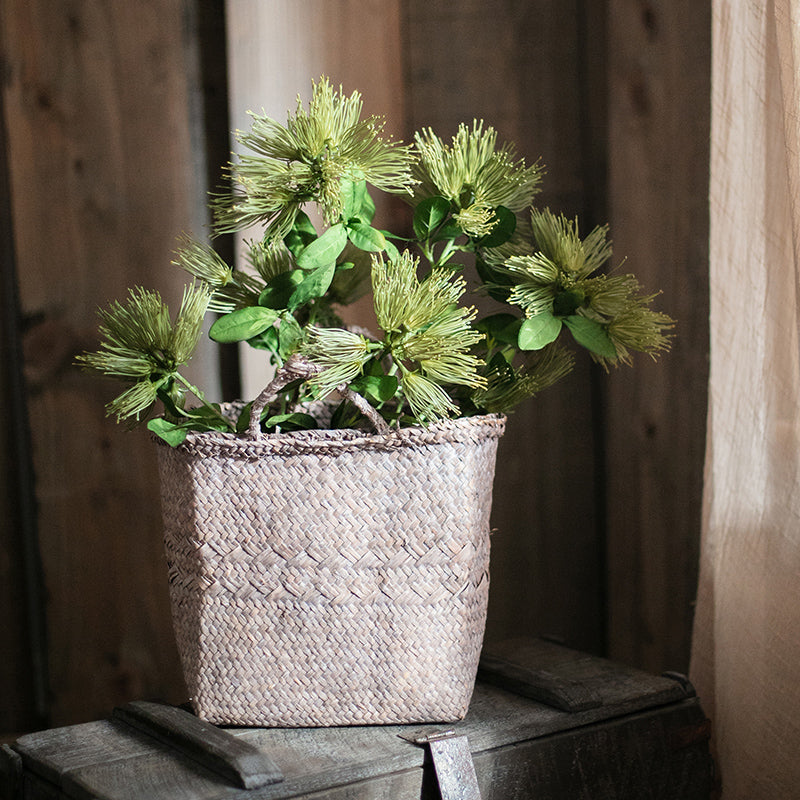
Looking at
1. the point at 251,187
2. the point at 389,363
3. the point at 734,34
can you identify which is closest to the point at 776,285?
the point at 734,34

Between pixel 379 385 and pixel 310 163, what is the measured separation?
209 mm

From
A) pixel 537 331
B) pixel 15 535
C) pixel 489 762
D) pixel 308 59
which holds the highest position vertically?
pixel 308 59

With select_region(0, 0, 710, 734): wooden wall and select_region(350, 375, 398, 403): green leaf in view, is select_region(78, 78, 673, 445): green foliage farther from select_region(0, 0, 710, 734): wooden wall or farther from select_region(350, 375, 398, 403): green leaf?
select_region(0, 0, 710, 734): wooden wall

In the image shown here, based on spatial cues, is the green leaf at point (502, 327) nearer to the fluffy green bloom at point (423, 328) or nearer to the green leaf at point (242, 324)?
the fluffy green bloom at point (423, 328)

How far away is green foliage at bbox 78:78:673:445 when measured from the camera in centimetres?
91

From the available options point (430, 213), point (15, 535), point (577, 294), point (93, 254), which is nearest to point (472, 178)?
point (430, 213)

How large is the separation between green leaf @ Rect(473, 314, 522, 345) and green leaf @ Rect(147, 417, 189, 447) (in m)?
0.32

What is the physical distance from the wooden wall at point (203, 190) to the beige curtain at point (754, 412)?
22 centimetres

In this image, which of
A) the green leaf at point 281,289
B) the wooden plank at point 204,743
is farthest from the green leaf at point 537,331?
the wooden plank at point 204,743

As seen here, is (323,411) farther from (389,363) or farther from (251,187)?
(251,187)

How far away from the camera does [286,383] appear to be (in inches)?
36.6

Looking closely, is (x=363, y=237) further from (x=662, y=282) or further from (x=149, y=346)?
(x=662, y=282)

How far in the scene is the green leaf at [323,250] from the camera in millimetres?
922

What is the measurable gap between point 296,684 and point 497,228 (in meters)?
0.49
